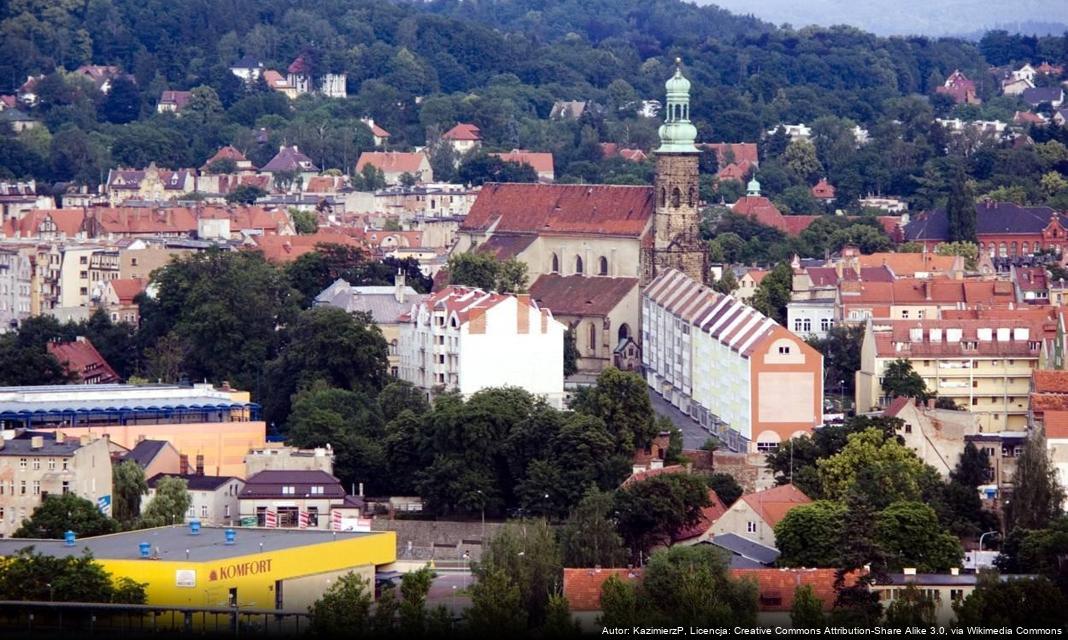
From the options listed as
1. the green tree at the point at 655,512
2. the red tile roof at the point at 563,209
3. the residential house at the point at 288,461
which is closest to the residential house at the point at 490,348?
the residential house at the point at 288,461

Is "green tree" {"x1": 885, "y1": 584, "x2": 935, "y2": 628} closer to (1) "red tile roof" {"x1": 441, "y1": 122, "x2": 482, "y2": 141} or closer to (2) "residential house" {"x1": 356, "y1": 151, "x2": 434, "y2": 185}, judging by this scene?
(2) "residential house" {"x1": 356, "y1": 151, "x2": 434, "y2": 185}

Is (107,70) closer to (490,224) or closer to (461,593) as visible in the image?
(490,224)

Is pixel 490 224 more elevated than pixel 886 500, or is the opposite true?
pixel 490 224

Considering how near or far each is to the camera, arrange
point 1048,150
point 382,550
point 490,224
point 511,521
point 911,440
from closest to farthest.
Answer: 1. point 382,550
2. point 511,521
3. point 911,440
4. point 490,224
5. point 1048,150

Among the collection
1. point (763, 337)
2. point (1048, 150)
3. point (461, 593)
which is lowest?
point (461, 593)

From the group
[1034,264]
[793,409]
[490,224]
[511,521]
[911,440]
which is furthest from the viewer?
[1034,264]

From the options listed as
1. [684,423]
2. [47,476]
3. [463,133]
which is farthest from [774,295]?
[463,133]

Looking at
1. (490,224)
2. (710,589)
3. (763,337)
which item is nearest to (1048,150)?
(490,224)
